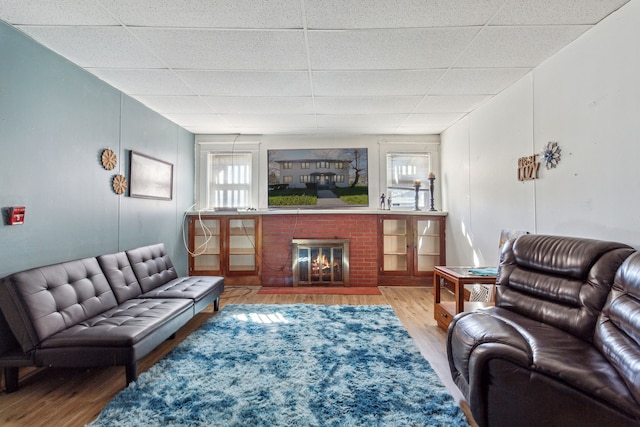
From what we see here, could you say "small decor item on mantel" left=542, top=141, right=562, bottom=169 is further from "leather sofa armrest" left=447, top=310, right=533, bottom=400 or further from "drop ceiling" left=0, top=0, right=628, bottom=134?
"leather sofa armrest" left=447, top=310, right=533, bottom=400

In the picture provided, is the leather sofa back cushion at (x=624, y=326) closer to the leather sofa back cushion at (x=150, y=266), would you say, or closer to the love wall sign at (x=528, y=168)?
the love wall sign at (x=528, y=168)

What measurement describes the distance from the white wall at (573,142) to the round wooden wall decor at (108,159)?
4.12 m

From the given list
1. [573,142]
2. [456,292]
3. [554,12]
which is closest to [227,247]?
[456,292]

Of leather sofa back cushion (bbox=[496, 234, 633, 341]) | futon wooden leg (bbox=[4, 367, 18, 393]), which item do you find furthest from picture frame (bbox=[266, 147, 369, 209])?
futon wooden leg (bbox=[4, 367, 18, 393])

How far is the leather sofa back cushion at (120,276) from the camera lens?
2.56 meters

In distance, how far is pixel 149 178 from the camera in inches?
138

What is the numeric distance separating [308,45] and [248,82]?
0.89m

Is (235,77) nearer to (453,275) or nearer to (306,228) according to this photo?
(306,228)

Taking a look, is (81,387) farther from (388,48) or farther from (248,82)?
(388,48)

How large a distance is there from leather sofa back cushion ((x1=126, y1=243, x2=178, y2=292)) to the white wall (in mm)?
3812

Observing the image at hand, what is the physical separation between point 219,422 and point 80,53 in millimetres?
2969

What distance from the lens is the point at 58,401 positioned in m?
1.80

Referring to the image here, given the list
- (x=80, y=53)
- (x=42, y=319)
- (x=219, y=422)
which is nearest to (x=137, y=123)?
(x=80, y=53)

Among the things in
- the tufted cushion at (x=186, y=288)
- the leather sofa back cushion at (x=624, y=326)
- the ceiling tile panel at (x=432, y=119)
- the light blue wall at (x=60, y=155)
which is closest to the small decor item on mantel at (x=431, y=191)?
the ceiling tile panel at (x=432, y=119)
